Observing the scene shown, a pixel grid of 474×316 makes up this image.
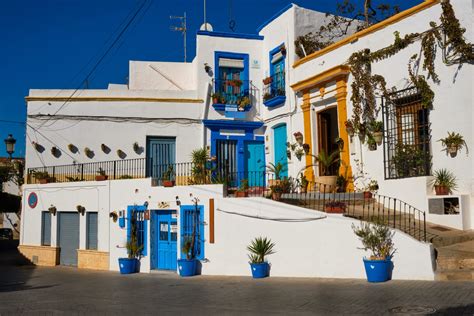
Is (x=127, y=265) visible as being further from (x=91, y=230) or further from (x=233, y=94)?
(x=233, y=94)

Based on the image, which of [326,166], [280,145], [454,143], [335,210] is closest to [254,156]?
[280,145]

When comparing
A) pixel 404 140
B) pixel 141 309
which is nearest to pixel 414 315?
pixel 141 309

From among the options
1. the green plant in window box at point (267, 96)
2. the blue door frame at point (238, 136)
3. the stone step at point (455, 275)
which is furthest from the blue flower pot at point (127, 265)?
the stone step at point (455, 275)

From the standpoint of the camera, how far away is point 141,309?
9609 mm

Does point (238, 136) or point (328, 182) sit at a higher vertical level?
point (238, 136)

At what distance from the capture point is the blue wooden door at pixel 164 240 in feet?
51.4

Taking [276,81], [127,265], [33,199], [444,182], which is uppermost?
[276,81]

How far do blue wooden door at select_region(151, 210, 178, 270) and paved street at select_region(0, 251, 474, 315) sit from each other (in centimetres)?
130

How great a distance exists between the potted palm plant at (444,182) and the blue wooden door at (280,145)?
678 cm

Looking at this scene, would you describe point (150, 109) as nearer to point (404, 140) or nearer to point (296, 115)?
point (296, 115)

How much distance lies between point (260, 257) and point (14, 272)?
359 inches

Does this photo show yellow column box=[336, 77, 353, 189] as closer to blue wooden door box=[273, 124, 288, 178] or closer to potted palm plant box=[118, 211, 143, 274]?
blue wooden door box=[273, 124, 288, 178]

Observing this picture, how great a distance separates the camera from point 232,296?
1050 centimetres

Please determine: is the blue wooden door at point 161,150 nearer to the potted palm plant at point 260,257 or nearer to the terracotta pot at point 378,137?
the potted palm plant at point 260,257
